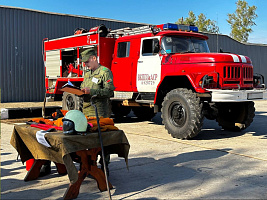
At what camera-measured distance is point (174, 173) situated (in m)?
5.41

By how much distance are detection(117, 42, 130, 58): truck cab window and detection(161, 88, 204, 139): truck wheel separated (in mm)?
2223

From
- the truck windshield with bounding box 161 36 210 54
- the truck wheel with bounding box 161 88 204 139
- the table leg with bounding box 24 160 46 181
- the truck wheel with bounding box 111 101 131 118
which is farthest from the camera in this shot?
the truck wheel with bounding box 111 101 131 118

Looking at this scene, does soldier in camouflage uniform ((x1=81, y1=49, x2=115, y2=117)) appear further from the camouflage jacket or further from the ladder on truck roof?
the ladder on truck roof

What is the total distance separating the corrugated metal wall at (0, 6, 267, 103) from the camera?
17.6 metres

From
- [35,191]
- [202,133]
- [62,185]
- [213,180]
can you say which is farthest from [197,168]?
[202,133]

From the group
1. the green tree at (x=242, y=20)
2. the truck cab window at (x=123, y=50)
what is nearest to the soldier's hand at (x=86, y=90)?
the truck cab window at (x=123, y=50)

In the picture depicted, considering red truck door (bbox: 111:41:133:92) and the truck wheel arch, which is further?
red truck door (bbox: 111:41:133:92)

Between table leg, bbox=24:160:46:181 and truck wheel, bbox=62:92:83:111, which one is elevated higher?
truck wheel, bbox=62:92:83:111

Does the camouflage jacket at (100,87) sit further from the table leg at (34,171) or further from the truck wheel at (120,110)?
the truck wheel at (120,110)

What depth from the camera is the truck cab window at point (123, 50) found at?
10304 mm

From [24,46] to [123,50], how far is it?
31.2 ft

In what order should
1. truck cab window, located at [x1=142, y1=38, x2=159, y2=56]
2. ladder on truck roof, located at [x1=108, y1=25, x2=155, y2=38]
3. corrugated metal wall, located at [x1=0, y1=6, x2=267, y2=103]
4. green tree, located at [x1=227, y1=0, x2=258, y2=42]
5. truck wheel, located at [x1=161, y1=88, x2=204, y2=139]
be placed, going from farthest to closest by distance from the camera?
green tree, located at [x1=227, y1=0, x2=258, y2=42], corrugated metal wall, located at [x1=0, y1=6, x2=267, y2=103], ladder on truck roof, located at [x1=108, y1=25, x2=155, y2=38], truck cab window, located at [x1=142, y1=38, x2=159, y2=56], truck wheel, located at [x1=161, y1=88, x2=204, y2=139]

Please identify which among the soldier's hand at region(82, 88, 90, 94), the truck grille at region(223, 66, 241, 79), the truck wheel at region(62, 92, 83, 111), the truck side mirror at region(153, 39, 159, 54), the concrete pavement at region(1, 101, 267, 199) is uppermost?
the truck side mirror at region(153, 39, 159, 54)

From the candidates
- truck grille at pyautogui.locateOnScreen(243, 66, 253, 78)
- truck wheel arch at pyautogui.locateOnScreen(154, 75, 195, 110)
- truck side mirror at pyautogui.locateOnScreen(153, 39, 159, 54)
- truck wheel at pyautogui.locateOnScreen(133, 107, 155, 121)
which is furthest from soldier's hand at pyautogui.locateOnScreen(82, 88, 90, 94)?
Answer: truck wheel at pyautogui.locateOnScreen(133, 107, 155, 121)
